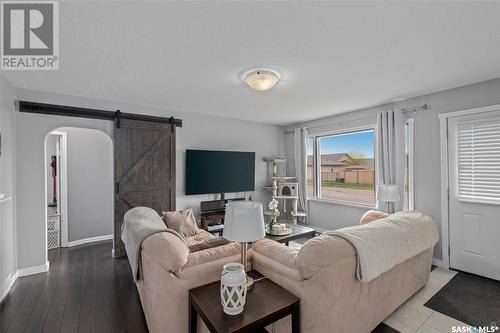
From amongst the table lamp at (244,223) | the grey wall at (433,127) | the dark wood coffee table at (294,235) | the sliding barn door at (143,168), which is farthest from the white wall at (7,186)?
the grey wall at (433,127)

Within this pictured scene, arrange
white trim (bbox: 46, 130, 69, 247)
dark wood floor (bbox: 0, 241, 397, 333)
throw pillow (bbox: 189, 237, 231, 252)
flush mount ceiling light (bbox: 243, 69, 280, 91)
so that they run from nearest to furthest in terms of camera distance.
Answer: throw pillow (bbox: 189, 237, 231, 252) → dark wood floor (bbox: 0, 241, 397, 333) → flush mount ceiling light (bbox: 243, 69, 280, 91) → white trim (bbox: 46, 130, 69, 247)

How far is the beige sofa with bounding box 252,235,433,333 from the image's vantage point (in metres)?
1.53

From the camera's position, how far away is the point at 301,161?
17.7 feet

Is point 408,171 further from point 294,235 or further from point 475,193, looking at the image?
point 294,235

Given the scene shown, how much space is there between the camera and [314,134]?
5.20m

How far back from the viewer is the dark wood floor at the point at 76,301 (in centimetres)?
210

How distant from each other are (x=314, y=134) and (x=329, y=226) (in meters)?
2.00

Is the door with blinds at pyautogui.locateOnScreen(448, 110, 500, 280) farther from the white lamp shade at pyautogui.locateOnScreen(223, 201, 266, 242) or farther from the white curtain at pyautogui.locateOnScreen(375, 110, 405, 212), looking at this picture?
the white lamp shade at pyautogui.locateOnScreen(223, 201, 266, 242)

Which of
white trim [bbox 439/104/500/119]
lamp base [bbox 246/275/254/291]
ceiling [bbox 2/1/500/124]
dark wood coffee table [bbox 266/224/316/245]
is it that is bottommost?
dark wood coffee table [bbox 266/224/316/245]

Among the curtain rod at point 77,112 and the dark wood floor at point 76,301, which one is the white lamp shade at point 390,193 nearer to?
the dark wood floor at point 76,301

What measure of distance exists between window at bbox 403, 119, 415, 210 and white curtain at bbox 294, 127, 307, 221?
80.2 inches

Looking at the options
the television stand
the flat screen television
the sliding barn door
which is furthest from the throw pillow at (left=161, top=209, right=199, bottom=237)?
the flat screen television

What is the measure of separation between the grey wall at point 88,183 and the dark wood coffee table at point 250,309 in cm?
365

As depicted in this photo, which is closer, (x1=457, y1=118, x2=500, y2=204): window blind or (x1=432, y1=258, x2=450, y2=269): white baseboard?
(x1=457, y1=118, x2=500, y2=204): window blind
